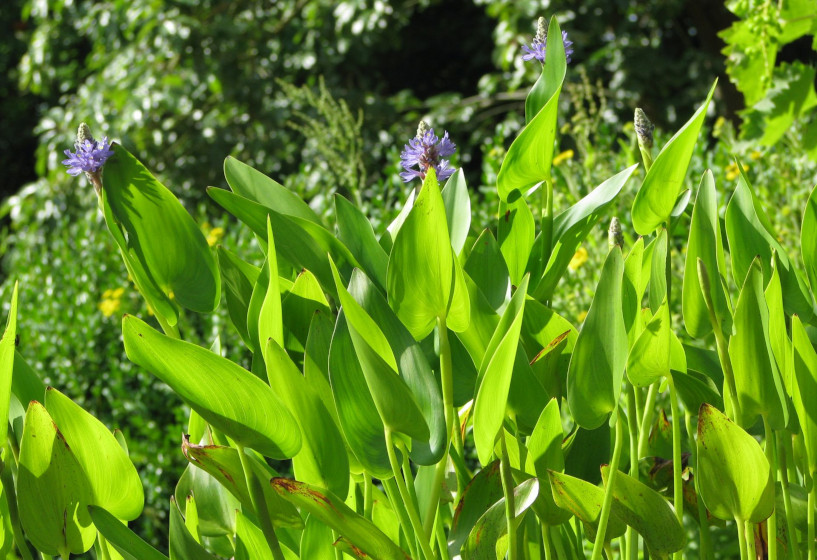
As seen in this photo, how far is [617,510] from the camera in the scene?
70cm

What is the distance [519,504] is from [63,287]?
8.86 ft

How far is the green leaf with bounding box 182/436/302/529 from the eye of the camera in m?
0.62

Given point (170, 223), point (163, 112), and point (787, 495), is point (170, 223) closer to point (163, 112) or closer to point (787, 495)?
point (787, 495)

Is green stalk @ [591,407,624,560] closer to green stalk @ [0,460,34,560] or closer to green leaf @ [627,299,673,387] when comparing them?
green leaf @ [627,299,673,387]

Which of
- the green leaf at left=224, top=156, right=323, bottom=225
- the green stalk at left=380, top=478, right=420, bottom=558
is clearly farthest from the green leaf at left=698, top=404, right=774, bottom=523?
the green leaf at left=224, top=156, right=323, bottom=225

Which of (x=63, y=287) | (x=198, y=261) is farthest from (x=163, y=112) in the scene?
(x=198, y=261)

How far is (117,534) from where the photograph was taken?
641mm

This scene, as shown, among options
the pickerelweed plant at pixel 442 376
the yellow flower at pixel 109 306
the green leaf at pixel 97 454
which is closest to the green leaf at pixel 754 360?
the pickerelweed plant at pixel 442 376

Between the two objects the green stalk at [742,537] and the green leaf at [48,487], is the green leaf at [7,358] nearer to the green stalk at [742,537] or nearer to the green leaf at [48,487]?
the green leaf at [48,487]

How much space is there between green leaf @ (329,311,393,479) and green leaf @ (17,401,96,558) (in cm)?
19

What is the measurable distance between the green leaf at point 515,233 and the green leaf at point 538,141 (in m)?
0.02

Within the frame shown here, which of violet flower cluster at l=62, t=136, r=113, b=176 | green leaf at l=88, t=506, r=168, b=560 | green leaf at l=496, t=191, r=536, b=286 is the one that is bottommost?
green leaf at l=88, t=506, r=168, b=560

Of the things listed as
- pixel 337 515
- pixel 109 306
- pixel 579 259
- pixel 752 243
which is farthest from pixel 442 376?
pixel 109 306

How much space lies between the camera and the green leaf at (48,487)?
0.64 metres
